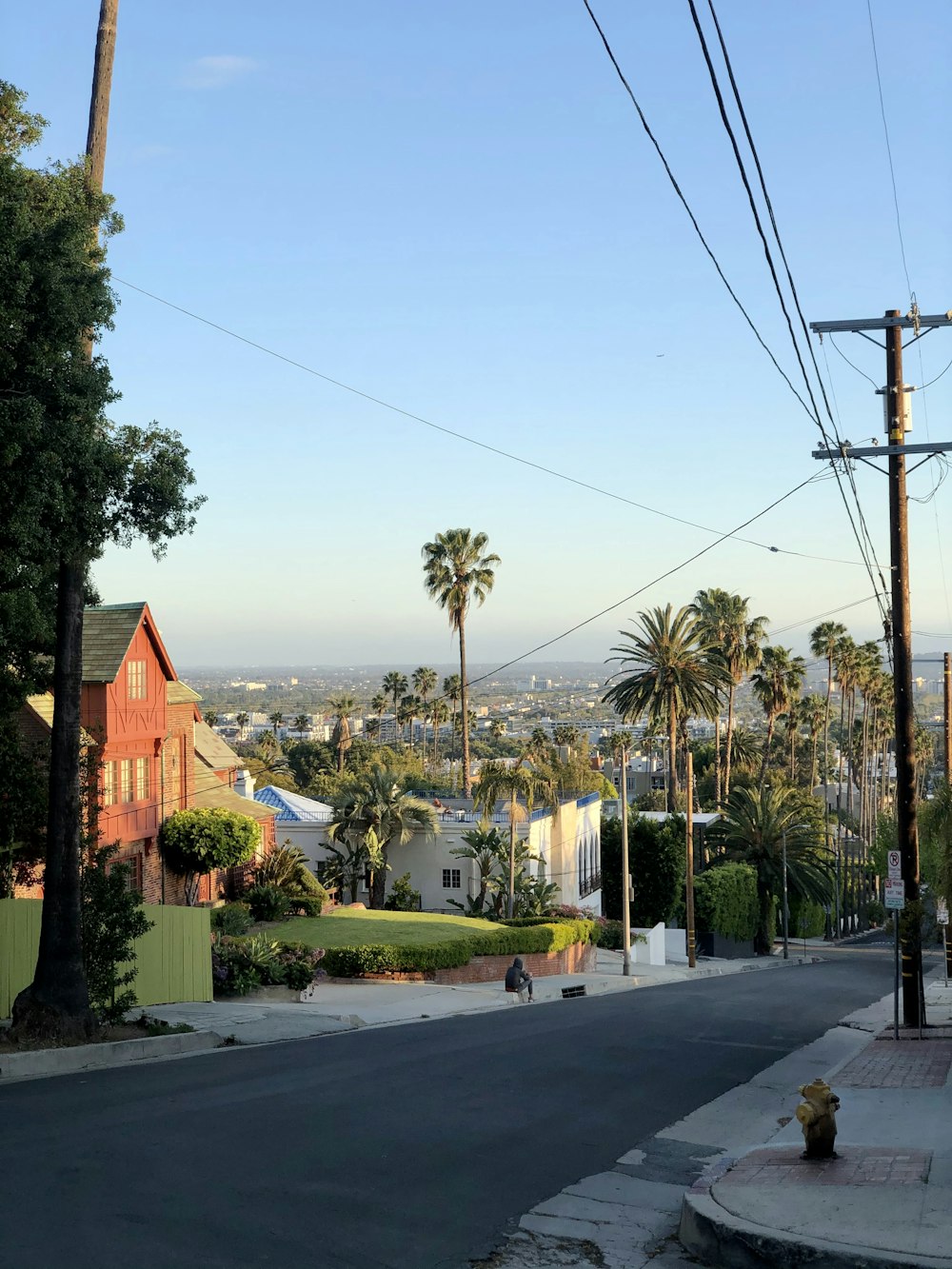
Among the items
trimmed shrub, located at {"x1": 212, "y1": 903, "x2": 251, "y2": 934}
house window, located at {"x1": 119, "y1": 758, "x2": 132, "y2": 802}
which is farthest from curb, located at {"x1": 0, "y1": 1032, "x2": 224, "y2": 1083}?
trimmed shrub, located at {"x1": 212, "y1": 903, "x2": 251, "y2": 934}

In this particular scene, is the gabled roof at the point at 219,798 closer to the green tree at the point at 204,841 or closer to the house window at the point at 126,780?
the green tree at the point at 204,841

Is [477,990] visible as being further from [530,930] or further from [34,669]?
[34,669]

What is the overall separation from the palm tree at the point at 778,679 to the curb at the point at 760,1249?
85119 mm

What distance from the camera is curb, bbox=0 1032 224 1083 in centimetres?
1462

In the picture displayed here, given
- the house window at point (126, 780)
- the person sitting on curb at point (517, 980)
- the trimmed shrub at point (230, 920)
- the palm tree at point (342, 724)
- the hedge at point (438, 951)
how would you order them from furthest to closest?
the palm tree at point (342, 724), the trimmed shrub at point (230, 920), the house window at point (126, 780), the hedge at point (438, 951), the person sitting on curb at point (517, 980)

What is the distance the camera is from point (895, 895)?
20359 mm

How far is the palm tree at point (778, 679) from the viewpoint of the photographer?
92562 mm

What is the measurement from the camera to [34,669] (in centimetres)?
1838

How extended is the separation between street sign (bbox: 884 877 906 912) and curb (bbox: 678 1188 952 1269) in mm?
12367

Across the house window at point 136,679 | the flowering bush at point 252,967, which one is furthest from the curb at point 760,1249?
the house window at point 136,679

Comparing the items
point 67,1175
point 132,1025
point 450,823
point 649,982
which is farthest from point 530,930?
point 67,1175

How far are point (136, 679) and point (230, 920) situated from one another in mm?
6963

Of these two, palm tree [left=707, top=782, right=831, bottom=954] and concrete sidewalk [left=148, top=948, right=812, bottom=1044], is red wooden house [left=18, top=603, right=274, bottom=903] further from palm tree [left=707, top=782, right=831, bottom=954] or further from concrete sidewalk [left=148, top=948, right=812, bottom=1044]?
palm tree [left=707, top=782, right=831, bottom=954]

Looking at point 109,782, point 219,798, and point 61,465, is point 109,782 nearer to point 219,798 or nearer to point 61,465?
Answer: point 219,798
